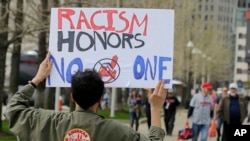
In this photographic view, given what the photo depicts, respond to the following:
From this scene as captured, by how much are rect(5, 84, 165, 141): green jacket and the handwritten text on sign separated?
3.96ft

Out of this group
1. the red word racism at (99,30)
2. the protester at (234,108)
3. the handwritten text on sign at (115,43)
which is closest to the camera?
the handwritten text on sign at (115,43)

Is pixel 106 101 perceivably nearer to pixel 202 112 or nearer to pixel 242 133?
pixel 202 112

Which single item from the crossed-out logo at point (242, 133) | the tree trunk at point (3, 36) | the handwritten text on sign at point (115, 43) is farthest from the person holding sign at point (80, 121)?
the tree trunk at point (3, 36)

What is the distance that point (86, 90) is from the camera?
418 cm

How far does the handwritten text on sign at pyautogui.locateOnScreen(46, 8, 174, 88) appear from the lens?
5637 millimetres

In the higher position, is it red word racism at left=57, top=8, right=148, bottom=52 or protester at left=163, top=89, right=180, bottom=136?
red word racism at left=57, top=8, right=148, bottom=52

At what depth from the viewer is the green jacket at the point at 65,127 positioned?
161 inches

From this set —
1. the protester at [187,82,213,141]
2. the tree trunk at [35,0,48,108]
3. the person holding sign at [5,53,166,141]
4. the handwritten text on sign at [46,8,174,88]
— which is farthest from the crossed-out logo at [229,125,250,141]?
the tree trunk at [35,0,48,108]

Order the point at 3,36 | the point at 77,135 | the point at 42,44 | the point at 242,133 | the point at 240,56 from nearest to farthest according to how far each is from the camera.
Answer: the point at 77,135
the point at 242,133
the point at 3,36
the point at 42,44
the point at 240,56

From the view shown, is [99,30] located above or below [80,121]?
above

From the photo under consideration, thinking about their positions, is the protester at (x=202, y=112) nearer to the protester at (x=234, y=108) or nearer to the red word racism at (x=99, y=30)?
the protester at (x=234, y=108)

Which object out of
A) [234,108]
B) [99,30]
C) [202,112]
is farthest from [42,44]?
[99,30]

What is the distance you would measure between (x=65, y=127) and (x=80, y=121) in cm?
11

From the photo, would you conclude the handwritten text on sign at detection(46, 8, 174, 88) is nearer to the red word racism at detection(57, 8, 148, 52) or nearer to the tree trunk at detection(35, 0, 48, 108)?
the red word racism at detection(57, 8, 148, 52)
